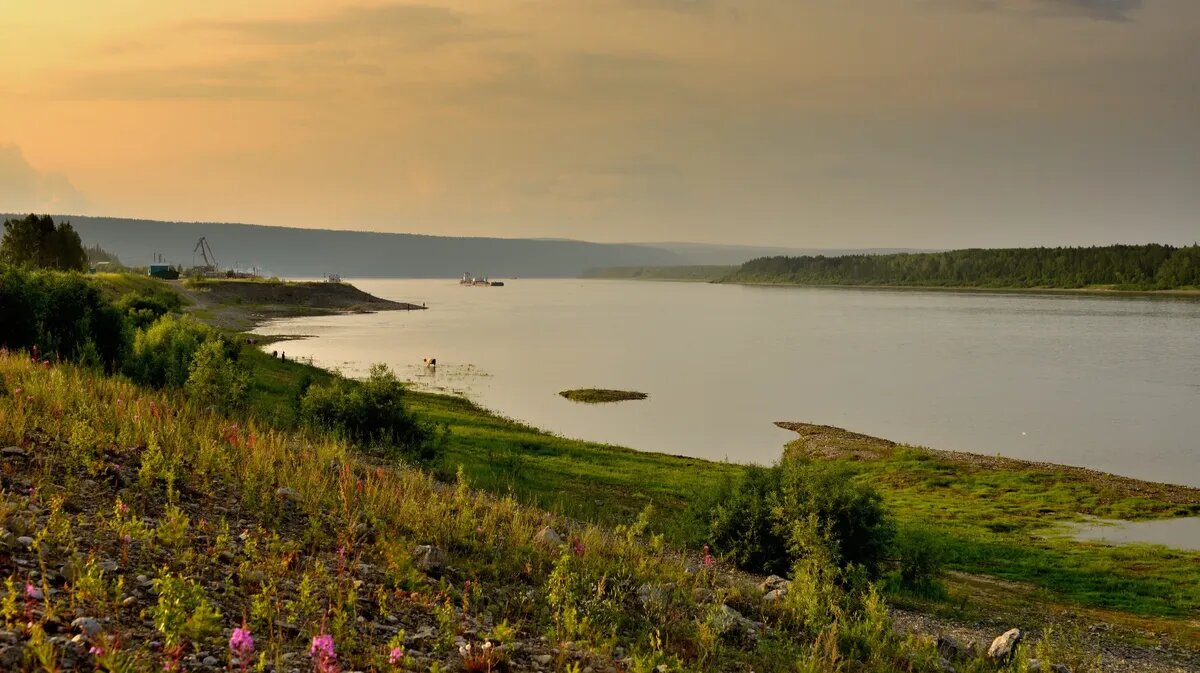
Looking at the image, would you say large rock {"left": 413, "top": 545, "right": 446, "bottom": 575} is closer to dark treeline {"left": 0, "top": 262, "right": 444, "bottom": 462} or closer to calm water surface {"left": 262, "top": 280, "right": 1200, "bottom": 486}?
dark treeline {"left": 0, "top": 262, "right": 444, "bottom": 462}

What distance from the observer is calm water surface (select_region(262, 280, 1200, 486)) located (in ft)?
149

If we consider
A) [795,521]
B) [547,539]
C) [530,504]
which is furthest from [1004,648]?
[530,504]

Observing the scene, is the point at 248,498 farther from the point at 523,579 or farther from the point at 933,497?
the point at 933,497

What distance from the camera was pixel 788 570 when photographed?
52.1ft

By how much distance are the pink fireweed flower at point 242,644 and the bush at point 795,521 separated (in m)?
10.4

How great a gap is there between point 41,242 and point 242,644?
350 ft

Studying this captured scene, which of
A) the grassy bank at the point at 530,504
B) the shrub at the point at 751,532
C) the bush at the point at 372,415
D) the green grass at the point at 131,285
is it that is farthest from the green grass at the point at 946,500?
the green grass at the point at 131,285

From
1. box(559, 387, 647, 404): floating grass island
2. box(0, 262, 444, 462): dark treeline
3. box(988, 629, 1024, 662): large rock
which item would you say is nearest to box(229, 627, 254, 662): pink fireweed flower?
box(988, 629, 1024, 662): large rock

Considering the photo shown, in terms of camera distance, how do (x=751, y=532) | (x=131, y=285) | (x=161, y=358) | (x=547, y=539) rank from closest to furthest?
(x=547, y=539) < (x=751, y=532) < (x=161, y=358) < (x=131, y=285)

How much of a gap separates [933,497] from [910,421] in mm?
21285

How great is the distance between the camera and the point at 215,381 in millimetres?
21078

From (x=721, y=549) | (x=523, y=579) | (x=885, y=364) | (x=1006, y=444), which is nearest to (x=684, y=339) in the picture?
(x=885, y=364)

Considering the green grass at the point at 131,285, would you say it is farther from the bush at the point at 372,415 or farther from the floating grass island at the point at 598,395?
the bush at the point at 372,415

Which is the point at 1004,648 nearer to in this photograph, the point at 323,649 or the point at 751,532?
the point at 751,532
